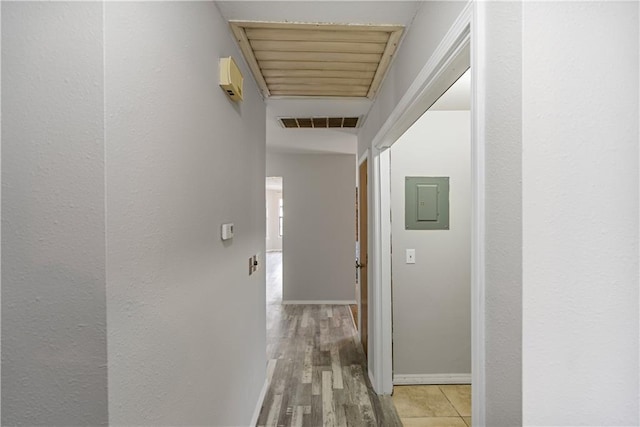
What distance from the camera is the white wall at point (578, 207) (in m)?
0.73

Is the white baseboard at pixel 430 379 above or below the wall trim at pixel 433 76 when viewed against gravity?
below

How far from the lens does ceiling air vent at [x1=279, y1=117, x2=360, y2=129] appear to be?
320cm

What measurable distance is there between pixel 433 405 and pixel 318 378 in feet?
3.11

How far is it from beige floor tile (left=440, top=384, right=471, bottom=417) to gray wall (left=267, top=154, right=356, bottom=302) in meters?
2.56

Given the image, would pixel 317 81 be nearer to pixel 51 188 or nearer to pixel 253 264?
pixel 253 264

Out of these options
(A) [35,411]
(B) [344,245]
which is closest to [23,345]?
(A) [35,411]

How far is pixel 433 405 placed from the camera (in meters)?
2.46

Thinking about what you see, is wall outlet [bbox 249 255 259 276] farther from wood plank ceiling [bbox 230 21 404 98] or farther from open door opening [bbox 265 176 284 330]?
open door opening [bbox 265 176 284 330]

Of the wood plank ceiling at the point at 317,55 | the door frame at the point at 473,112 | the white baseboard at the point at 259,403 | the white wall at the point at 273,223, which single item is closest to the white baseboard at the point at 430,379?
the white baseboard at the point at 259,403

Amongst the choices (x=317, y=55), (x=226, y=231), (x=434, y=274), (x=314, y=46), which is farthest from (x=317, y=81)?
(x=434, y=274)

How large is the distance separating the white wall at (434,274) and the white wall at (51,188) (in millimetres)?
2350

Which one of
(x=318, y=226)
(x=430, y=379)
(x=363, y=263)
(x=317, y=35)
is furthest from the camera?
(x=318, y=226)

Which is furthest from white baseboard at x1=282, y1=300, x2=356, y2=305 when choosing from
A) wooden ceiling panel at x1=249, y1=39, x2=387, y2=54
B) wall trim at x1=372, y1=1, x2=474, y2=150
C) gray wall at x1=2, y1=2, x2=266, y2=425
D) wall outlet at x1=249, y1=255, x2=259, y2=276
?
gray wall at x1=2, y1=2, x2=266, y2=425

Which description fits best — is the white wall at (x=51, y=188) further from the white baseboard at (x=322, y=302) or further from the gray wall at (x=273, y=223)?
the gray wall at (x=273, y=223)
